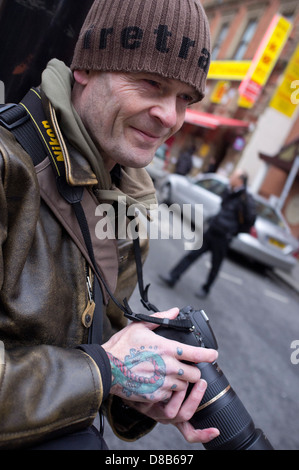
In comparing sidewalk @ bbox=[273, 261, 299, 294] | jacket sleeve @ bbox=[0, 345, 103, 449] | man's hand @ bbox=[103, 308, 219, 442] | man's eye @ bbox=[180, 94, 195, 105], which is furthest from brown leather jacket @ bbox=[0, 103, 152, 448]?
sidewalk @ bbox=[273, 261, 299, 294]

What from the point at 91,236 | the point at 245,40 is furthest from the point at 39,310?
the point at 245,40

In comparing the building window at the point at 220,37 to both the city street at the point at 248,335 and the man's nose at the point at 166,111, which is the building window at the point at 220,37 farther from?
the man's nose at the point at 166,111

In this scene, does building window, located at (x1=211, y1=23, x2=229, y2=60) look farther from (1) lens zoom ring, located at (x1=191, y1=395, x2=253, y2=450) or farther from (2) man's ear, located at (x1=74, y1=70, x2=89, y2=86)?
(1) lens zoom ring, located at (x1=191, y1=395, x2=253, y2=450)

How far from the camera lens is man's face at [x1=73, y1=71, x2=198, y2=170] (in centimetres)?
126

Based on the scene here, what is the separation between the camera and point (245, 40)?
62.1 ft

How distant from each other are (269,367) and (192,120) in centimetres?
1598

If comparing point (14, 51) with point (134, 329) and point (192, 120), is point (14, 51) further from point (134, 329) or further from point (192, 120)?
point (192, 120)

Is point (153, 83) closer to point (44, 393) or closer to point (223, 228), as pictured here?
point (44, 393)

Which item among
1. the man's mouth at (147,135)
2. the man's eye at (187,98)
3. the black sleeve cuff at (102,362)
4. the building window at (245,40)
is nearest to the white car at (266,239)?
the man's eye at (187,98)

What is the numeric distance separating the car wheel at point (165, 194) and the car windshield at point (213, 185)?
46.9 inches

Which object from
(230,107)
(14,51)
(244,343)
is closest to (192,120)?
(230,107)

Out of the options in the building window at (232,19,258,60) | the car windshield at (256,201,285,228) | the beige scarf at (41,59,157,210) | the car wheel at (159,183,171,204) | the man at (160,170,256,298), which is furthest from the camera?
the building window at (232,19,258,60)

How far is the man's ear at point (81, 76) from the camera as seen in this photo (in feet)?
4.41
